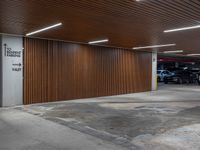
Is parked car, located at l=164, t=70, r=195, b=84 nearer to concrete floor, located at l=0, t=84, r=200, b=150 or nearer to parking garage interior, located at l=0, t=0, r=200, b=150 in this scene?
parking garage interior, located at l=0, t=0, r=200, b=150

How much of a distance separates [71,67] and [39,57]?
164cm

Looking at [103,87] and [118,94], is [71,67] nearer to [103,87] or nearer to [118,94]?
[103,87]

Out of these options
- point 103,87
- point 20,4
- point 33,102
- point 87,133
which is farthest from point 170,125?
point 103,87

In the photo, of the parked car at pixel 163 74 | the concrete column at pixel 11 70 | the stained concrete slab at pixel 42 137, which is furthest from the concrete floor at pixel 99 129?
the parked car at pixel 163 74

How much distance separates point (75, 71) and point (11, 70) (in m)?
2.97

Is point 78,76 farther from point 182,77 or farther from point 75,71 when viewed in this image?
point 182,77

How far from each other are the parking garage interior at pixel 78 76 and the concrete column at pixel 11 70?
0.12ft

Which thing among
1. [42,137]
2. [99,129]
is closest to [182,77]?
[99,129]

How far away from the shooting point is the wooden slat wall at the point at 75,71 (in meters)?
8.98

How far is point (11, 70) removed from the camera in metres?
8.28

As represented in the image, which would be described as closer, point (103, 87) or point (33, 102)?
point (33, 102)

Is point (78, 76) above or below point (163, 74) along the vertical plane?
above

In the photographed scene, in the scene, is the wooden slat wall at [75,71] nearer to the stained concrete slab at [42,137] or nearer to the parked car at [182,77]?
the stained concrete slab at [42,137]

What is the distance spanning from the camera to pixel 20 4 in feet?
14.9
